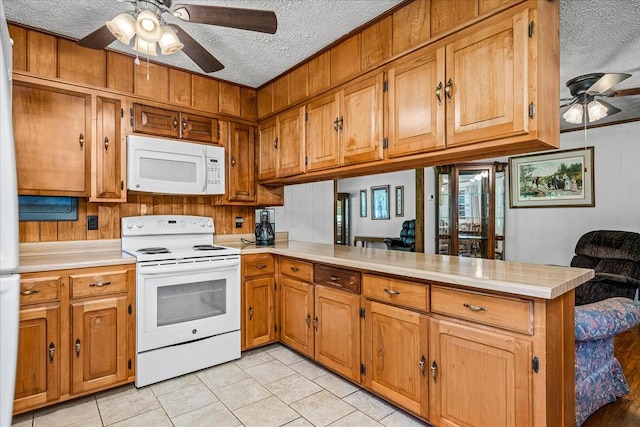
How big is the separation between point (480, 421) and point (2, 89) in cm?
209

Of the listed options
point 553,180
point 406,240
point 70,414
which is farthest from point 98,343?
point 553,180

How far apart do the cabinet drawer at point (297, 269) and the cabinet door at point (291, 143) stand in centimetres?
78

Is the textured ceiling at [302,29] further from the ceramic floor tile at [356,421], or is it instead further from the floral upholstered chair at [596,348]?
the ceramic floor tile at [356,421]

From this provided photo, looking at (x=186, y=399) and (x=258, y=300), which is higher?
(x=258, y=300)

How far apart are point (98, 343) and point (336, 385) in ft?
5.37

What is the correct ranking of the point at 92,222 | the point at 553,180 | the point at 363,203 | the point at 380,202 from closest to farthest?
the point at 92,222 → the point at 553,180 → the point at 380,202 → the point at 363,203

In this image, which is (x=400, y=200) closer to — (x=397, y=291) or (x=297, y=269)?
(x=297, y=269)

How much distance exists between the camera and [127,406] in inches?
86.4

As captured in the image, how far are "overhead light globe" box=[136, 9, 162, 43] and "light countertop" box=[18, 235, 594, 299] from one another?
4.73ft

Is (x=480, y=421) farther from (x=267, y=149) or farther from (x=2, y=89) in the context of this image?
(x=267, y=149)

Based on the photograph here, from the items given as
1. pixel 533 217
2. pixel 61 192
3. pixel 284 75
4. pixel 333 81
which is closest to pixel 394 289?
pixel 333 81

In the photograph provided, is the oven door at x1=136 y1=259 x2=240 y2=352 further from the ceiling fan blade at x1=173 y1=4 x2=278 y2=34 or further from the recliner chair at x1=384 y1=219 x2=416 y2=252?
the recliner chair at x1=384 y1=219 x2=416 y2=252

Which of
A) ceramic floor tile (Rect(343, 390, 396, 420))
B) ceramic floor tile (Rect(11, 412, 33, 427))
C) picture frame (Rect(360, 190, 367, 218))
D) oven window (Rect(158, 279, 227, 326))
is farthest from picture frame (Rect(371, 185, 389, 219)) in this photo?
ceramic floor tile (Rect(11, 412, 33, 427))

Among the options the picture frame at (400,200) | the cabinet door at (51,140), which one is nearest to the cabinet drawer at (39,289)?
the cabinet door at (51,140)
